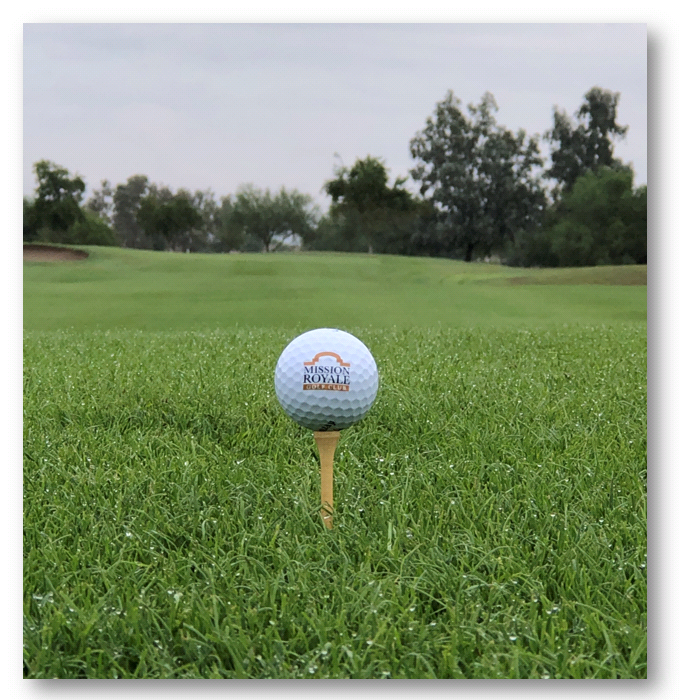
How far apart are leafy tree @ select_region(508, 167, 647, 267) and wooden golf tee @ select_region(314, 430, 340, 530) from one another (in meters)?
8.17

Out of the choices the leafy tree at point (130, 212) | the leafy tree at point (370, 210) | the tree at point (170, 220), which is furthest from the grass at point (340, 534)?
the leafy tree at point (370, 210)

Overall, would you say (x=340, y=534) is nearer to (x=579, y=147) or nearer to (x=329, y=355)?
(x=329, y=355)

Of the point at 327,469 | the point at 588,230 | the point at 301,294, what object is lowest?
the point at 327,469

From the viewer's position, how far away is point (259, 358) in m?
5.98

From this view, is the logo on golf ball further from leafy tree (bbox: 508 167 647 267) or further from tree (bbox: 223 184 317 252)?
tree (bbox: 223 184 317 252)

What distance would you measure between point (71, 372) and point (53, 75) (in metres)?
2.30

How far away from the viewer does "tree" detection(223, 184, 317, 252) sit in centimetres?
2691

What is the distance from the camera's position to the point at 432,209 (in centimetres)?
2359

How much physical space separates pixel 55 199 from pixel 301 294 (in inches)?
204

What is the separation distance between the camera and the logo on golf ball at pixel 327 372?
2316mm

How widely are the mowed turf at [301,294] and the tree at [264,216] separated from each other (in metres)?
4.86

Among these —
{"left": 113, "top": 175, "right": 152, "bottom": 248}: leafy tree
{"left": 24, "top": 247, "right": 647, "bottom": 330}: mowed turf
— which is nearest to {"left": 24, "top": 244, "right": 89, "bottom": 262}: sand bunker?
{"left": 24, "top": 247, "right": 647, "bottom": 330}: mowed turf

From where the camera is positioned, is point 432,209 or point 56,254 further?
point 432,209

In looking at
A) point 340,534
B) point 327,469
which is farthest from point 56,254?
point 340,534
